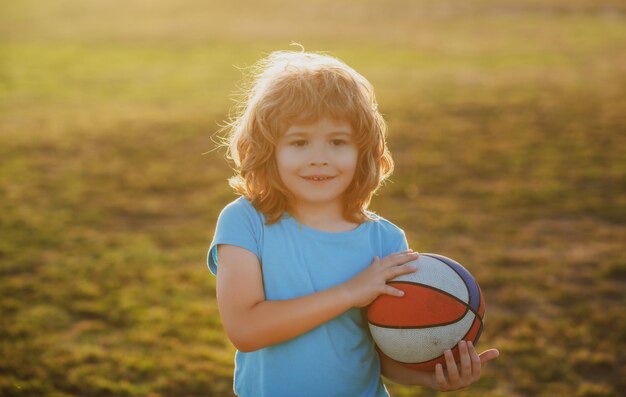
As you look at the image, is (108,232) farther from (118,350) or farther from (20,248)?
(118,350)

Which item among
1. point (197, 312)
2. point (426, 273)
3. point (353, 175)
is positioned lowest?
point (197, 312)

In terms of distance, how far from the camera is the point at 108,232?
760 centimetres

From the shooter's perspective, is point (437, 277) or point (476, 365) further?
point (437, 277)

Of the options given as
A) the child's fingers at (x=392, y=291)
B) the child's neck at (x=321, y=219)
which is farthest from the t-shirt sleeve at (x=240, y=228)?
the child's fingers at (x=392, y=291)

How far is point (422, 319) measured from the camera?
249 centimetres

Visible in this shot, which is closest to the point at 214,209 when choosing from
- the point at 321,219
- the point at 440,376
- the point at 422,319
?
the point at 321,219

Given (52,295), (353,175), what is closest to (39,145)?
(52,295)

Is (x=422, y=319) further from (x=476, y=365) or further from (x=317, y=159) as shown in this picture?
(x=317, y=159)

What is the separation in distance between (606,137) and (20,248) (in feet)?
29.8

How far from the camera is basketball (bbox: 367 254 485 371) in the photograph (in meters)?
2.43

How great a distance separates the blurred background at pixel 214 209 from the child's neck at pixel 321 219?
2460mm

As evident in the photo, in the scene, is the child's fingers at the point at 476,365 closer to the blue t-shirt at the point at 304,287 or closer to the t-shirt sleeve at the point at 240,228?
the blue t-shirt at the point at 304,287

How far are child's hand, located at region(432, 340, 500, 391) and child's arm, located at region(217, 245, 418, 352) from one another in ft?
1.08

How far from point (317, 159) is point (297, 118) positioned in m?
0.16
